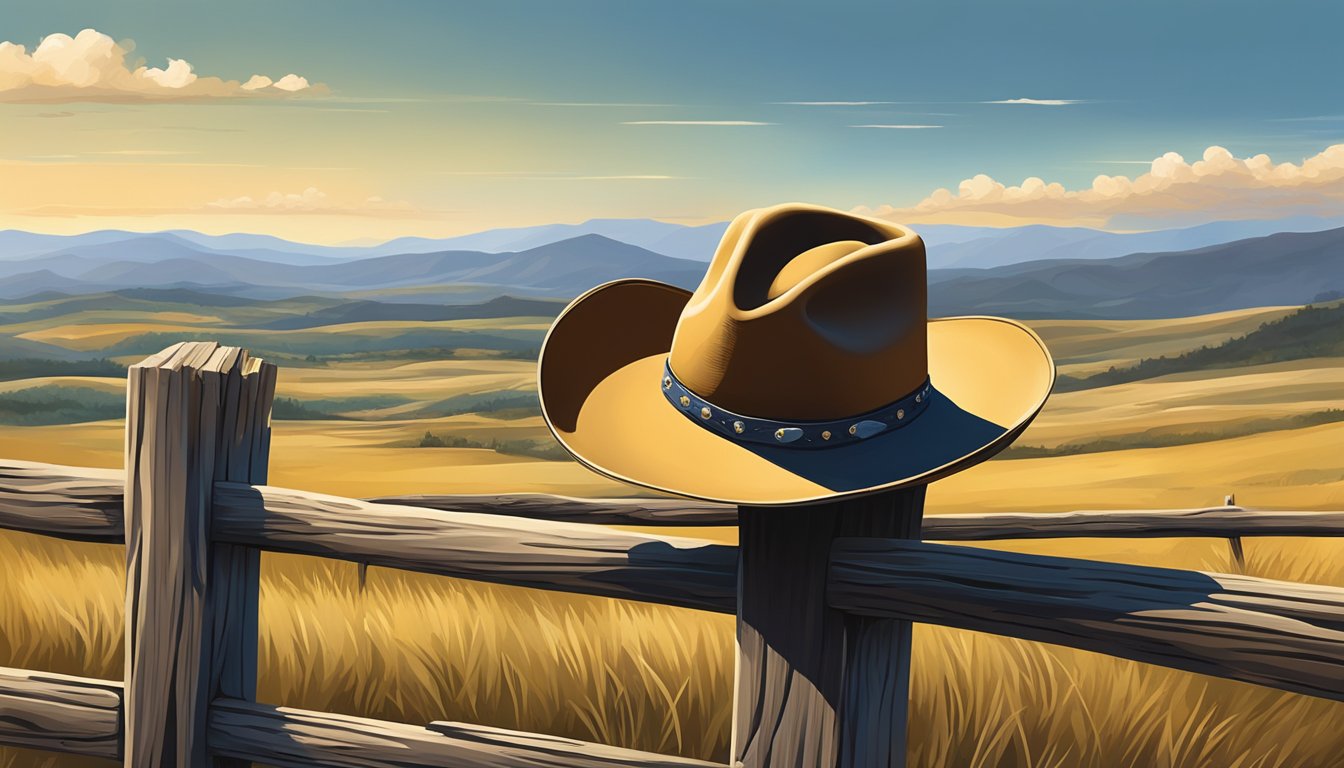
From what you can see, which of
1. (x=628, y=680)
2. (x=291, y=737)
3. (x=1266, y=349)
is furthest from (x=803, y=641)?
(x=1266, y=349)

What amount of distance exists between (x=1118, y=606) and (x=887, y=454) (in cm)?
55

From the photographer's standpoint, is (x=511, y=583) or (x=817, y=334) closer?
(x=817, y=334)

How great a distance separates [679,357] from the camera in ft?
6.93

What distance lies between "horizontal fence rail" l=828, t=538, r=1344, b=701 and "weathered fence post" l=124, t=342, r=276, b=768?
1.58 m

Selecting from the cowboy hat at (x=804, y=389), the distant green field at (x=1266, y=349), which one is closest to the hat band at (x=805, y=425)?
the cowboy hat at (x=804, y=389)

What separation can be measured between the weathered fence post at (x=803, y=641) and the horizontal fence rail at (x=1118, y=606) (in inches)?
2.0

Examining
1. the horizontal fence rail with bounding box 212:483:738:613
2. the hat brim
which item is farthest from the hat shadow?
the horizontal fence rail with bounding box 212:483:738:613

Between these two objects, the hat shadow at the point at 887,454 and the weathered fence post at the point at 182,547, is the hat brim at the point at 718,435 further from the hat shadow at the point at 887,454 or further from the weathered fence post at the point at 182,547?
the weathered fence post at the point at 182,547

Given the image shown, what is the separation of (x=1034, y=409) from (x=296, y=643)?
302cm

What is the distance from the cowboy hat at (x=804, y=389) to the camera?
77.0 inches

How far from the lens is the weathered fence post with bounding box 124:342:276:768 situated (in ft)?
8.71

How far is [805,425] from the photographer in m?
1.99

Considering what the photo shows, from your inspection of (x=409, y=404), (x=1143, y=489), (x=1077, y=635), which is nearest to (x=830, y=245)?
(x=1077, y=635)

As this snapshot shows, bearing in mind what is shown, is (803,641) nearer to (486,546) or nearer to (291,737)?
(486,546)
